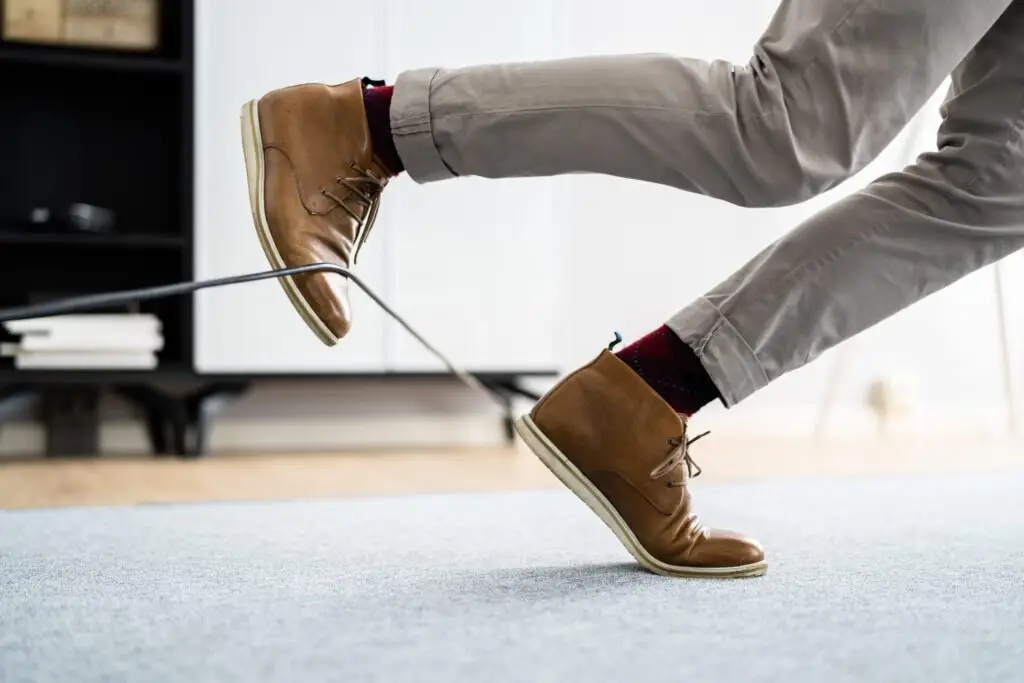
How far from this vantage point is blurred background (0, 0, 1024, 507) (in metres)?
2.41

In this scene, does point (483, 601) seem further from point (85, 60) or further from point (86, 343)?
point (85, 60)

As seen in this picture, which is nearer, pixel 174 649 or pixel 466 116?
pixel 174 649

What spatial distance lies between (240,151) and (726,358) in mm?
1749

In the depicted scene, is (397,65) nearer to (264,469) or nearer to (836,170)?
(264,469)

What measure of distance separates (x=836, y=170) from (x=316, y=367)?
6.03 feet

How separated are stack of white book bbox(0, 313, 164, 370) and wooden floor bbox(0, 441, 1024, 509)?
0.21 meters

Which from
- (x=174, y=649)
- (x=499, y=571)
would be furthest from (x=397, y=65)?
(x=174, y=649)

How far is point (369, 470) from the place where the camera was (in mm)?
2170

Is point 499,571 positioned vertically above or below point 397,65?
below

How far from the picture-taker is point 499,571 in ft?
3.27

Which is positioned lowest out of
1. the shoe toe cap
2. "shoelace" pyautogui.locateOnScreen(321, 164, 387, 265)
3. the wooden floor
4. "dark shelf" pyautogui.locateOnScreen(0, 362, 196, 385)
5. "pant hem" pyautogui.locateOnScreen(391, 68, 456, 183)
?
the wooden floor

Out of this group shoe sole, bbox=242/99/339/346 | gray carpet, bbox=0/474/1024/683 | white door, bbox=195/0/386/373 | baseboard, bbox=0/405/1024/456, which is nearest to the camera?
gray carpet, bbox=0/474/1024/683

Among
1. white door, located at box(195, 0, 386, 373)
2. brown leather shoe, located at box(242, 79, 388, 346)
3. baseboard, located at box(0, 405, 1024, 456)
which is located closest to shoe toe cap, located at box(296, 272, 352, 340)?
brown leather shoe, located at box(242, 79, 388, 346)

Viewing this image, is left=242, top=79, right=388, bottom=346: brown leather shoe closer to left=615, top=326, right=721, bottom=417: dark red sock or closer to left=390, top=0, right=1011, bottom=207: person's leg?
left=390, top=0, right=1011, bottom=207: person's leg
